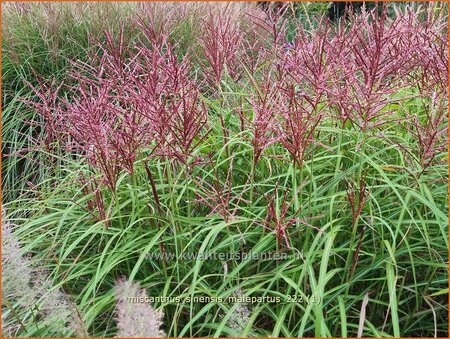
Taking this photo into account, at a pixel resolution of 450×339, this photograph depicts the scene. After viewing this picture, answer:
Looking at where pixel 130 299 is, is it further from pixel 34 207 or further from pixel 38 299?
pixel 34 207

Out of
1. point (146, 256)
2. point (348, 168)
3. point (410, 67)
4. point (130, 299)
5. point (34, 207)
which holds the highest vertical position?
point (410, 67)

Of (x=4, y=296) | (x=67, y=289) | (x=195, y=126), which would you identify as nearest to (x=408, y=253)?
(x=195, y=126)

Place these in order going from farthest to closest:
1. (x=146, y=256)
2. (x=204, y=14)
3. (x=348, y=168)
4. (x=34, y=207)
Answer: (x=204, y=14) → (x=34, y=207) → (x=348, y=168) → (x=146, y=256)

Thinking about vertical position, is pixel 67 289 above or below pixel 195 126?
below

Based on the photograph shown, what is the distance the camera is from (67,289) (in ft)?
8.41

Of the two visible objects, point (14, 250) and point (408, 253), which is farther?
point (408, 253)

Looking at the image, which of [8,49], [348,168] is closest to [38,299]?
[348,168]

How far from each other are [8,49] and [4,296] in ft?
10.5

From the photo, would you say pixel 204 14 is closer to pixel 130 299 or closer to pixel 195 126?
pixel 195 126

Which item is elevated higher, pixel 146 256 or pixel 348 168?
pixel 348 168

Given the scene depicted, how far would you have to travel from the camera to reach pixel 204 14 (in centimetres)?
561

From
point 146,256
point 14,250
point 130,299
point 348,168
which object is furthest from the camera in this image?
point 348,168

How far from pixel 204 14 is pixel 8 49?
1816 millimetres

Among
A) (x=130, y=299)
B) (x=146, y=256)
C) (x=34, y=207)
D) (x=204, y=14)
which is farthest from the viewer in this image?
(x=204, y=14)
